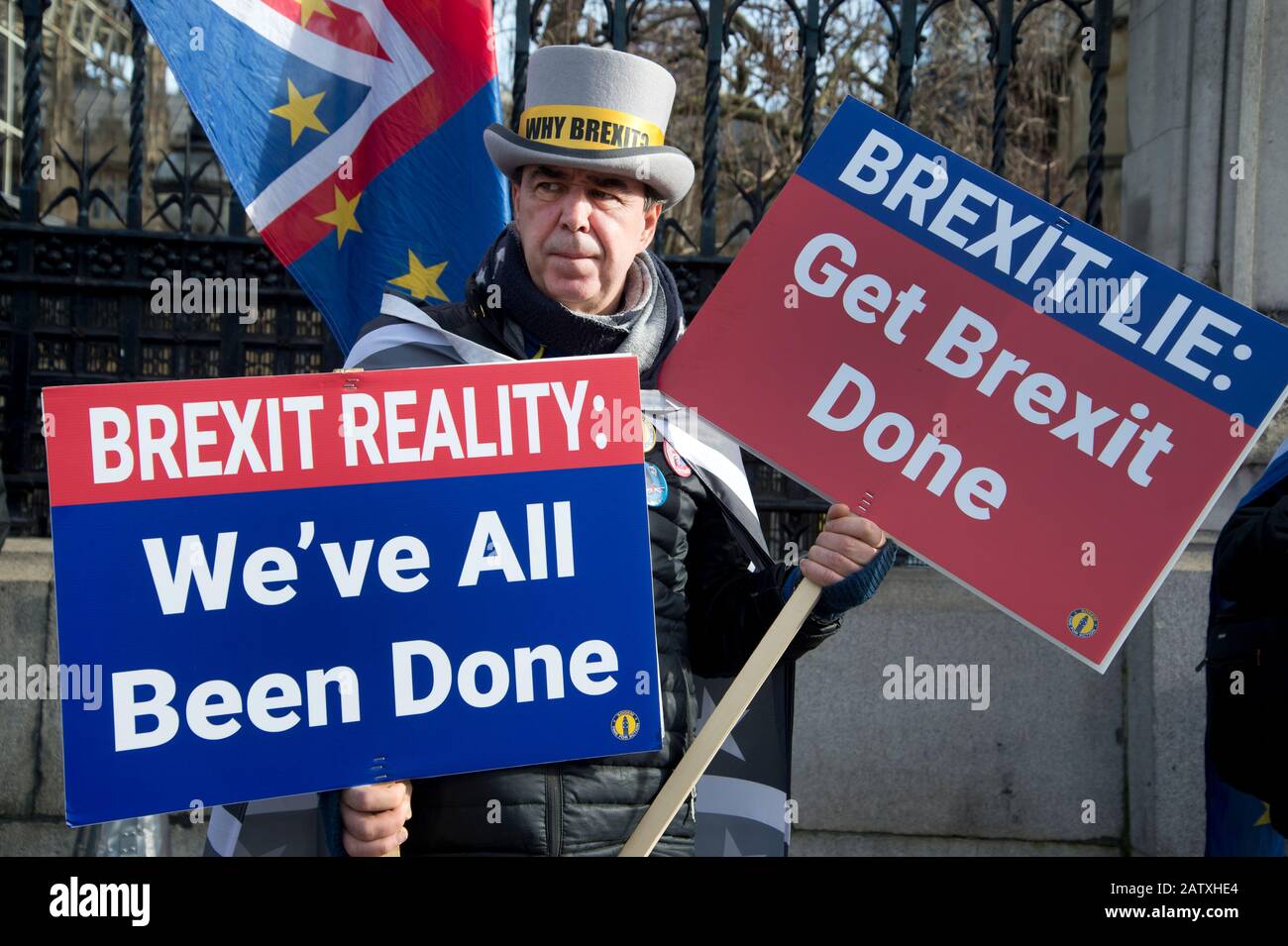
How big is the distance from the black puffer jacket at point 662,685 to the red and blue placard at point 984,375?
0.29 meters

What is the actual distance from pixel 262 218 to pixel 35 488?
5.23ft

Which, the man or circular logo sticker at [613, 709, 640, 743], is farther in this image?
the man

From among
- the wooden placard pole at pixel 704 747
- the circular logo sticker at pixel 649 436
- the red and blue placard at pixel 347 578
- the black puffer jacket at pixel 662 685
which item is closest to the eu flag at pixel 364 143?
the black puffer jacket at pixel 662 685

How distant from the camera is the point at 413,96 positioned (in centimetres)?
451

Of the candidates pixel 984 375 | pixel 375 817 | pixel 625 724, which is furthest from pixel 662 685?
pixel 984 375

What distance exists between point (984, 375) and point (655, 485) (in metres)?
0.70

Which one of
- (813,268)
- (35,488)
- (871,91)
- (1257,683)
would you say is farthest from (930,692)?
(871,91)

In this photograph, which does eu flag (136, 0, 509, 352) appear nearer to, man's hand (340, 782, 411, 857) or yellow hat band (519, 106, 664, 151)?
yellow hat band (519, 106, 664, 151)

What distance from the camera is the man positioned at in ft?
8.79

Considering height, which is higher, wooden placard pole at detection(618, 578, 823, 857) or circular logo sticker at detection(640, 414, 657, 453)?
circular logo sticker at detection(640, 414, 657, 453)

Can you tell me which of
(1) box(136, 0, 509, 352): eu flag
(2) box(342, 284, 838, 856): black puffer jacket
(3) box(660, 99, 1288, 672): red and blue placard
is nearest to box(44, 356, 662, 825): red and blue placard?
(2) box(342, 284, 838, 856): black puffer jacket

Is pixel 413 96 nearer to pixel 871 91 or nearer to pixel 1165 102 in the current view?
pixel 1165 102

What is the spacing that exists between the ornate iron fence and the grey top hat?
2.10 metres

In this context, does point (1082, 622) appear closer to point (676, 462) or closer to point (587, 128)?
point (676, 462)
